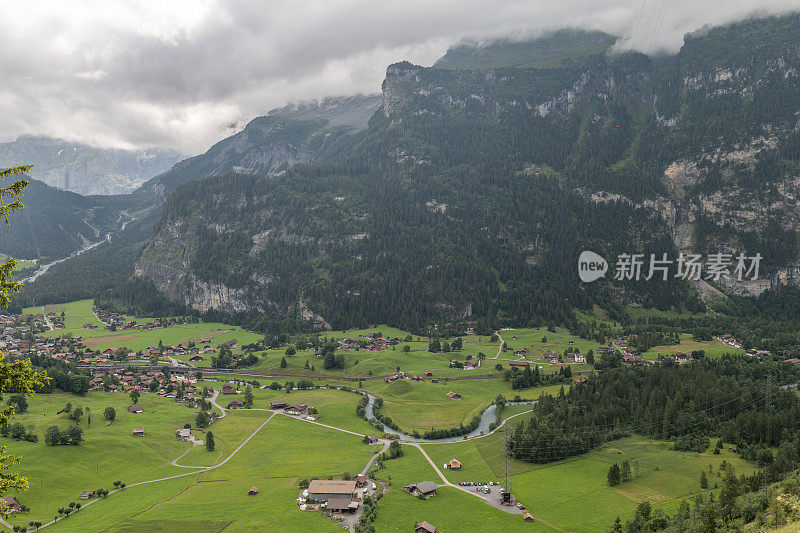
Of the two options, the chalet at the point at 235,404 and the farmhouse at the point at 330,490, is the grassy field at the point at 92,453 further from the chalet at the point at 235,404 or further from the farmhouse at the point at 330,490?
the farmhouse at the point at 330,490

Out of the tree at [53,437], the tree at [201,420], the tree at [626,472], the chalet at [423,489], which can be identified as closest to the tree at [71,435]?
the tree at [53,437]

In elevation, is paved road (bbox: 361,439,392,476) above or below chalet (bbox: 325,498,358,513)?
below

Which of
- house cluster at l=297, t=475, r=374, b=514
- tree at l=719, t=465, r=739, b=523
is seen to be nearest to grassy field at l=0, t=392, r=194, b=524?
house cluster at l=297, t=475, r=374, b=514

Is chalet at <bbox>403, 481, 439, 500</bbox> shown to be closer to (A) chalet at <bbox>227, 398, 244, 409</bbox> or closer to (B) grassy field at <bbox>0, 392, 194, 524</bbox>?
(B) grassy field at <bbox>0, 392, 194, 524</bbox>

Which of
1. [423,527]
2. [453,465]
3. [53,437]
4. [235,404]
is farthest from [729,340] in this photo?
[53,437]

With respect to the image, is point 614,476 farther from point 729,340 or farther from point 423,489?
point 729,340

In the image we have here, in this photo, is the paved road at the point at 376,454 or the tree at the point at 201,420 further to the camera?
the tree at the point at 201,420
